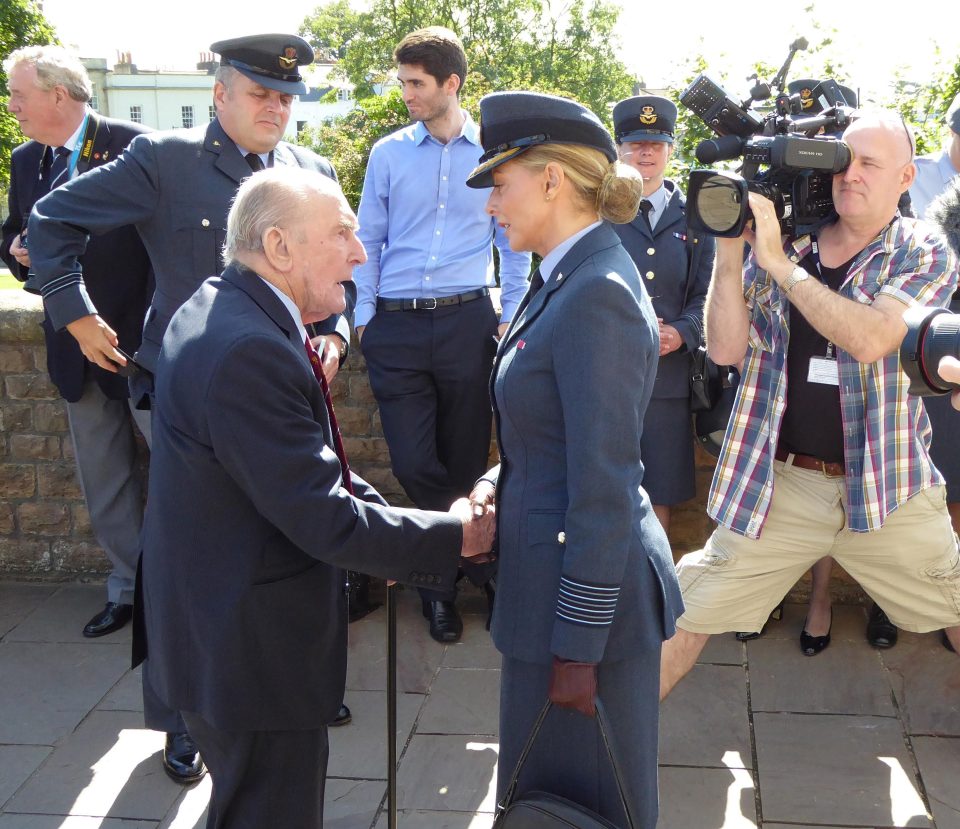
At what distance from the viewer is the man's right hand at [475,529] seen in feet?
8.64

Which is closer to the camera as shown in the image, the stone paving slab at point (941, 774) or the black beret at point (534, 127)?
the black beret at point (534, 127)

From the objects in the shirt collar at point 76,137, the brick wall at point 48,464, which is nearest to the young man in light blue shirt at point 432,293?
the brick wall at point 48,464

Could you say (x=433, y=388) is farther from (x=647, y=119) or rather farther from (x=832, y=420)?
(x=832, y=420)

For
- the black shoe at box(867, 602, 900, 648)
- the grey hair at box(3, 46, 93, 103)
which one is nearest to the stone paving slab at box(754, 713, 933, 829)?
the black shoe at box(867, 602, 900, 648)

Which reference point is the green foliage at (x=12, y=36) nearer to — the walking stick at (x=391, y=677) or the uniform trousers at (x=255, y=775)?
the walking stick at (x=391, y=677)

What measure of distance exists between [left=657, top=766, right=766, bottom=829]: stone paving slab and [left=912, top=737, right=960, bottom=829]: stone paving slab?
546 millimetres

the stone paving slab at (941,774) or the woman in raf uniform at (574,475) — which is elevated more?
the woman in raf uniform at (574,475)

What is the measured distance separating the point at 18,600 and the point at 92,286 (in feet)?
5.38

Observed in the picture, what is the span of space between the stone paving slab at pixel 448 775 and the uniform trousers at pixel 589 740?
1.01 meters

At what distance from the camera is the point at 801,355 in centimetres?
340

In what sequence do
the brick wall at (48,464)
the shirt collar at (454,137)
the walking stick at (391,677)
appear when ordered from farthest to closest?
the brick wall at (48,464), the shirt collar at (454,137), the walking stick at (391,677)

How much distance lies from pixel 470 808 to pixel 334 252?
1.87 m

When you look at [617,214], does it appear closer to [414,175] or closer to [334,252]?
[334,252]

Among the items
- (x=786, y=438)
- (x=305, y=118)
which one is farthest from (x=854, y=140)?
(x=305, y=118)
